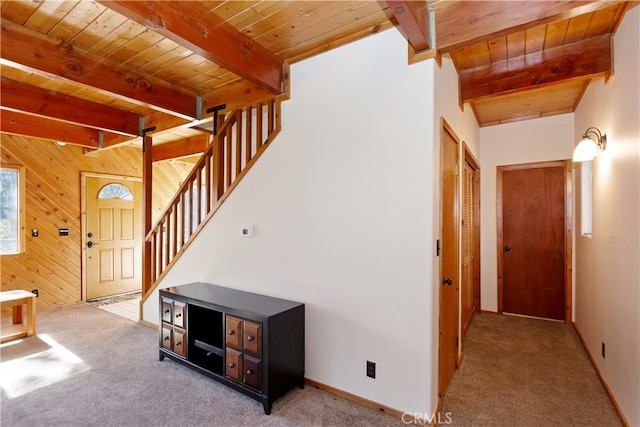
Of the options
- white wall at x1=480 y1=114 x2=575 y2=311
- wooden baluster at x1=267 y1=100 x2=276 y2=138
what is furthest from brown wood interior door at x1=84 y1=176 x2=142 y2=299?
white wall at x1=480 y1=114 x2=575 y2=311

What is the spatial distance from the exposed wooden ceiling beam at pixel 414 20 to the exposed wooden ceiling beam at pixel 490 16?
11 centimetres

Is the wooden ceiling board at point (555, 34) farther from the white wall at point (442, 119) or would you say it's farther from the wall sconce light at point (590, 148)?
the wall sconce light at point (590, 148)

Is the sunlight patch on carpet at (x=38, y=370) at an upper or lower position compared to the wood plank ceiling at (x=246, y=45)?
lower

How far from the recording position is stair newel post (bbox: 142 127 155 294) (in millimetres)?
4137

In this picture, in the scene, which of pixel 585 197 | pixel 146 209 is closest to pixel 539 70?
pixel 585 197

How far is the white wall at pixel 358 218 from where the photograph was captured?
2.06m

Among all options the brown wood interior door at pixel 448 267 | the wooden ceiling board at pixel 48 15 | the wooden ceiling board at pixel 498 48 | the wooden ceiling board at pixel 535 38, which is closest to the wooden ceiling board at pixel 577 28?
the wooden ceiling board at pixel 535 38

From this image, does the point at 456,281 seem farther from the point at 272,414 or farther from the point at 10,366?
the point at 10,366

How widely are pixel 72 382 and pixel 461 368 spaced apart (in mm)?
3259

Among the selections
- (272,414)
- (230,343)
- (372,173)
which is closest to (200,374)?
(230,343)

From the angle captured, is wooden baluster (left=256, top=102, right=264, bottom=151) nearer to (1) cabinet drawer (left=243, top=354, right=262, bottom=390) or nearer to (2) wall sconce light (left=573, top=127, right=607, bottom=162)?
(1) cabinet drawer (left=243, top=354, right=262, bottom=390)

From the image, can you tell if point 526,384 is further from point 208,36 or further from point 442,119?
point 208,36

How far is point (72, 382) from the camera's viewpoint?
8.46 ft

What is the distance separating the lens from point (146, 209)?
4.22 m
